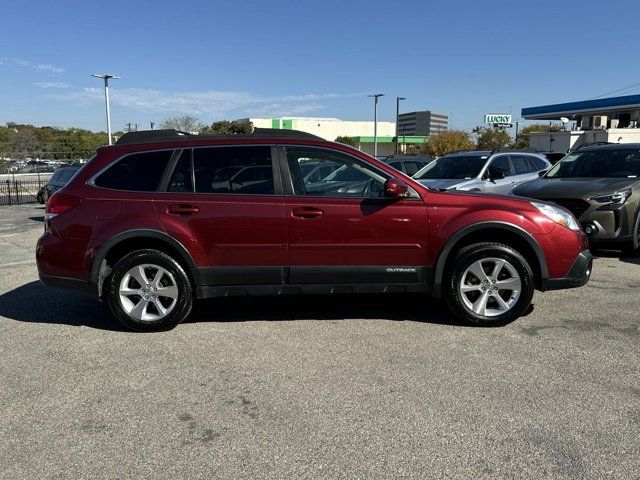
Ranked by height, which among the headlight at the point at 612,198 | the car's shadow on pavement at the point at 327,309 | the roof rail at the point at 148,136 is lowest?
the car's shadow on pavement at the point at 327,309

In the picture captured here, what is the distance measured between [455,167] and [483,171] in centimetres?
65

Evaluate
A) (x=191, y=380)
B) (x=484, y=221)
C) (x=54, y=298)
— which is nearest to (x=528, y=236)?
(x=484, y=221)

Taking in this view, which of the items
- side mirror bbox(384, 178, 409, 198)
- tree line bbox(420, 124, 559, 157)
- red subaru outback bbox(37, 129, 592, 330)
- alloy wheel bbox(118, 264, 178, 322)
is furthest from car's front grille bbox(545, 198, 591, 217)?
tree line bbox(420, 124, 559, 157)

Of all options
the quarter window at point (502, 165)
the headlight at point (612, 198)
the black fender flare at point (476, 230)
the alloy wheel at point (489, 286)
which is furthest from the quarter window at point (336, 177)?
the quarter window at point (502, 165)

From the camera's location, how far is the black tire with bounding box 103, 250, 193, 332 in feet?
15.7

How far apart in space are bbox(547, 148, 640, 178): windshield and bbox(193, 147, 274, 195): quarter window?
6.22m

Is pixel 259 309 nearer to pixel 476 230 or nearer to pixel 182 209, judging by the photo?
pixel 182 209

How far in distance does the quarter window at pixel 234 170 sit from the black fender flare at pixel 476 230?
1.69 metres

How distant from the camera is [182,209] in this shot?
15.6ft

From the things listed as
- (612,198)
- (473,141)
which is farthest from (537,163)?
(473,141)

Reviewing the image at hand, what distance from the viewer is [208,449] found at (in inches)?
116

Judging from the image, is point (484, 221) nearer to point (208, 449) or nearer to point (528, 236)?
point (528, 236)

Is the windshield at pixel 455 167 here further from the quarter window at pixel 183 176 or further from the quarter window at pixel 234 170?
the quarter window at pixel 183 176

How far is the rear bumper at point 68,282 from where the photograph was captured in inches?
191
